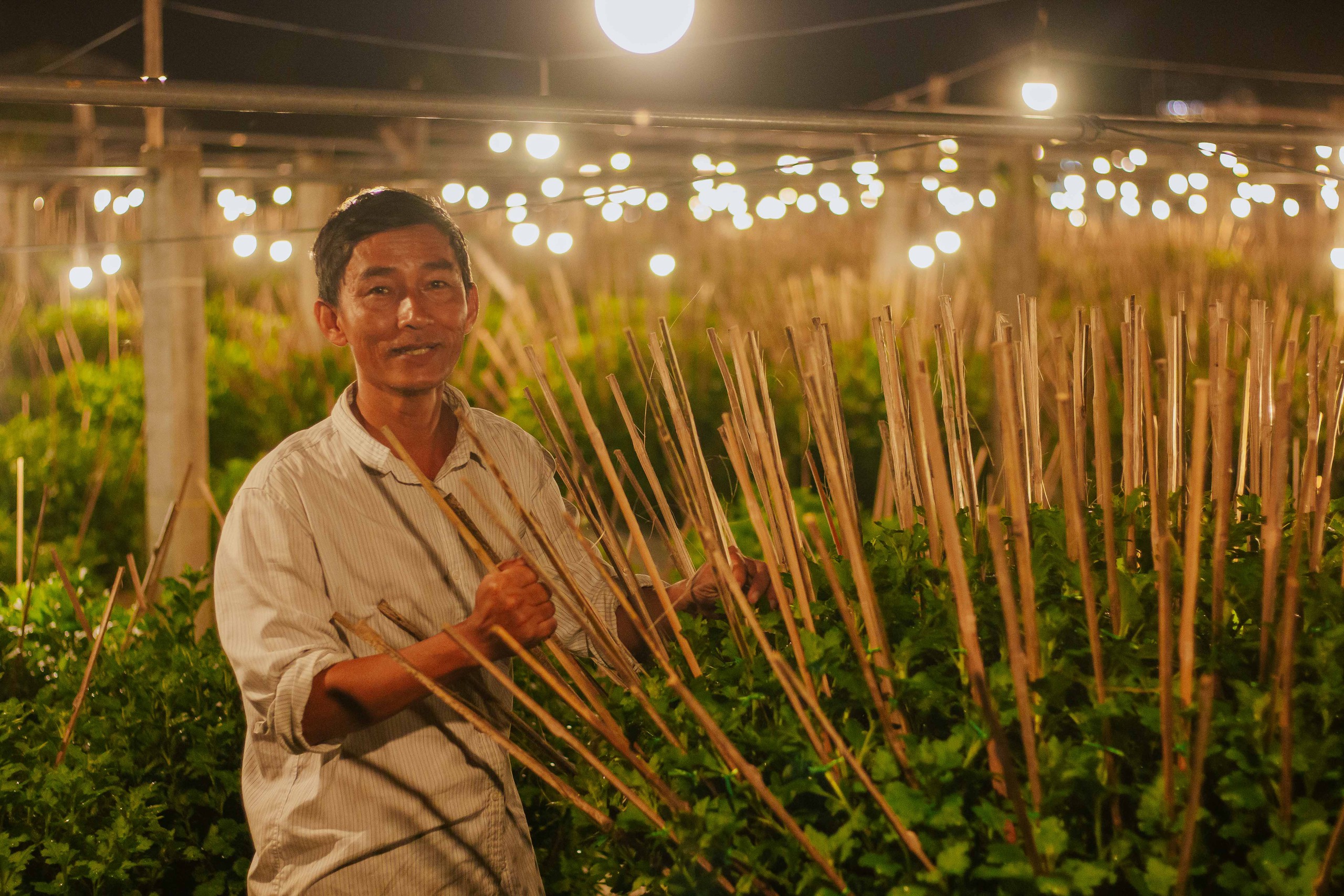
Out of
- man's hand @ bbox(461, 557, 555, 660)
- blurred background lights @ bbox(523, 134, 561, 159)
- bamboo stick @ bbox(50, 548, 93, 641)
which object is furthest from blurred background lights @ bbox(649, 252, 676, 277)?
man's hand @ bbox(461, 557, 555, 660)

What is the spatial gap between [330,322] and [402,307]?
0.14 m

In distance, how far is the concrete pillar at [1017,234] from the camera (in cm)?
447

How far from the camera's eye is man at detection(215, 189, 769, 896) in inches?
58.4

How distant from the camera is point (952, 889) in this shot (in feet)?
3.52

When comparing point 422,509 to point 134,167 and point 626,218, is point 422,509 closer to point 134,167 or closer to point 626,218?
point 134,167

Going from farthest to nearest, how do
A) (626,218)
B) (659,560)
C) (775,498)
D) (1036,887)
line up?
1. (626,218)
2. (659,560)
3. (775,498)
4. (1036,887)

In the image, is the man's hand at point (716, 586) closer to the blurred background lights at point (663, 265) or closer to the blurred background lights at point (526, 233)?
the blurred background lights at point (526, 233)

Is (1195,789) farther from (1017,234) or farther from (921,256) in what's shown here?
(921,256)

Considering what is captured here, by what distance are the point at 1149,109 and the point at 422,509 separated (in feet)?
35.9

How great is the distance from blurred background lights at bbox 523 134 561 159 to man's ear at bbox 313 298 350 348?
293 centimetres

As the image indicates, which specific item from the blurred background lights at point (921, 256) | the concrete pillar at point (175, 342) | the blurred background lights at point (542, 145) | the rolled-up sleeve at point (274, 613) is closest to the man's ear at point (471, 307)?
the rolled-up sleeve at point (274, 613)

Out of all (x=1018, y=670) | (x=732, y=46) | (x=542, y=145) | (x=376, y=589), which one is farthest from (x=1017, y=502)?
(x=732, y=46)

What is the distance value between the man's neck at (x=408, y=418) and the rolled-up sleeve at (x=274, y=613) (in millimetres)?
203

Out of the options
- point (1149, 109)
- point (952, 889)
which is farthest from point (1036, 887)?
point (1149, 109)
